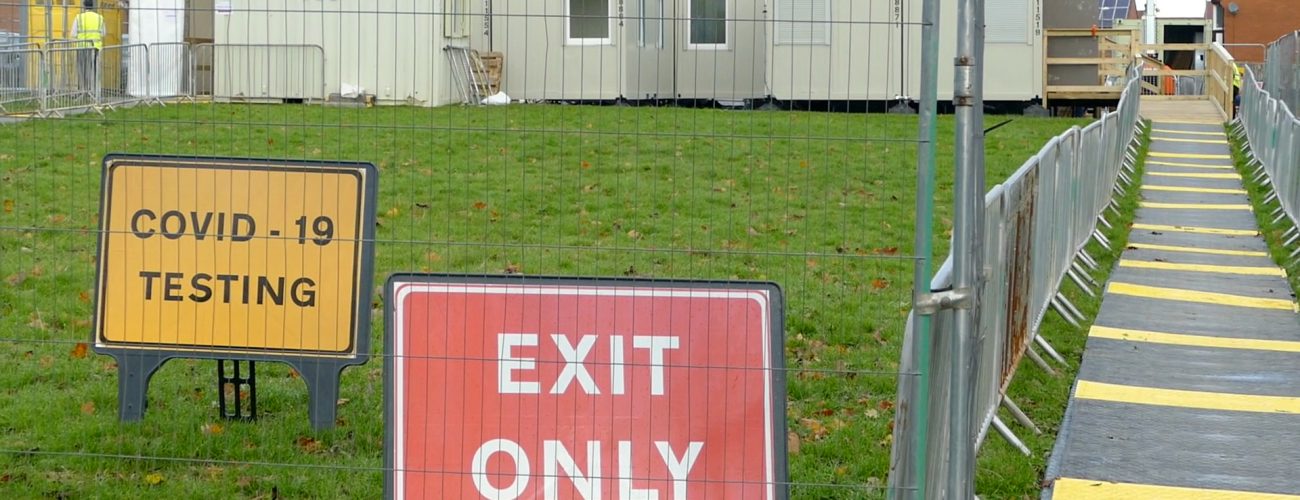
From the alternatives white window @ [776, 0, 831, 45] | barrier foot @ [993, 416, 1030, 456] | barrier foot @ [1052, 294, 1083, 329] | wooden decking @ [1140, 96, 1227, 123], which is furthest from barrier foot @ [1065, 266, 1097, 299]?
wooden decking @ [1140, 96, 1227, 123]

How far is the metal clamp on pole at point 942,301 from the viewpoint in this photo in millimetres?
4941

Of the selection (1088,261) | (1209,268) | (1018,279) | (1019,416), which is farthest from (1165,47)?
(1019,416)

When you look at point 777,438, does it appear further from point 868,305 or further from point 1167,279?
point 1167,279

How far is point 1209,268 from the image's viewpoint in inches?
567

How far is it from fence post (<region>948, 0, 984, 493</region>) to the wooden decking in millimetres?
30080

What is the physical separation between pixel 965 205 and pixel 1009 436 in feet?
9.73

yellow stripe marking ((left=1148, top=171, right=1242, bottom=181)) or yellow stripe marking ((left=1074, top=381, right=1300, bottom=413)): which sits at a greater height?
yellow stripe marking ((left=1148, top=171, right=1242, bottom=181))

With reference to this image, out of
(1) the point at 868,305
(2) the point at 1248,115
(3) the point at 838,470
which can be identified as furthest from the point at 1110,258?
(2) the point at 1248,115

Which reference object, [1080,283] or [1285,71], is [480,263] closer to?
[1080,283]

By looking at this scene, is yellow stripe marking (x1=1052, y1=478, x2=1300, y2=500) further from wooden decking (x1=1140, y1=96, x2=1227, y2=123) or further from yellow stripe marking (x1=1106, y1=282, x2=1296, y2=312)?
wooden decking (x1=1140, y1=96, x2=1227, y2=123)

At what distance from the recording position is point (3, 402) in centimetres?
748

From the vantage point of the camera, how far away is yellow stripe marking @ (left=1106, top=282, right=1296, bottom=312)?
12344 mm

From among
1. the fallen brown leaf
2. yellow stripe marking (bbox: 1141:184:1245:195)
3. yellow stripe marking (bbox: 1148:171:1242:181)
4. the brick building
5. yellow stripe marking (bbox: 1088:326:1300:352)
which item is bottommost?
the fallen brown leaf

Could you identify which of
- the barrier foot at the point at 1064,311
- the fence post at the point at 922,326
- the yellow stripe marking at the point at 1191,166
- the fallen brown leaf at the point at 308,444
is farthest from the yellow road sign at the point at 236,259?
the yellow stripe marking at the point at 1191,166
